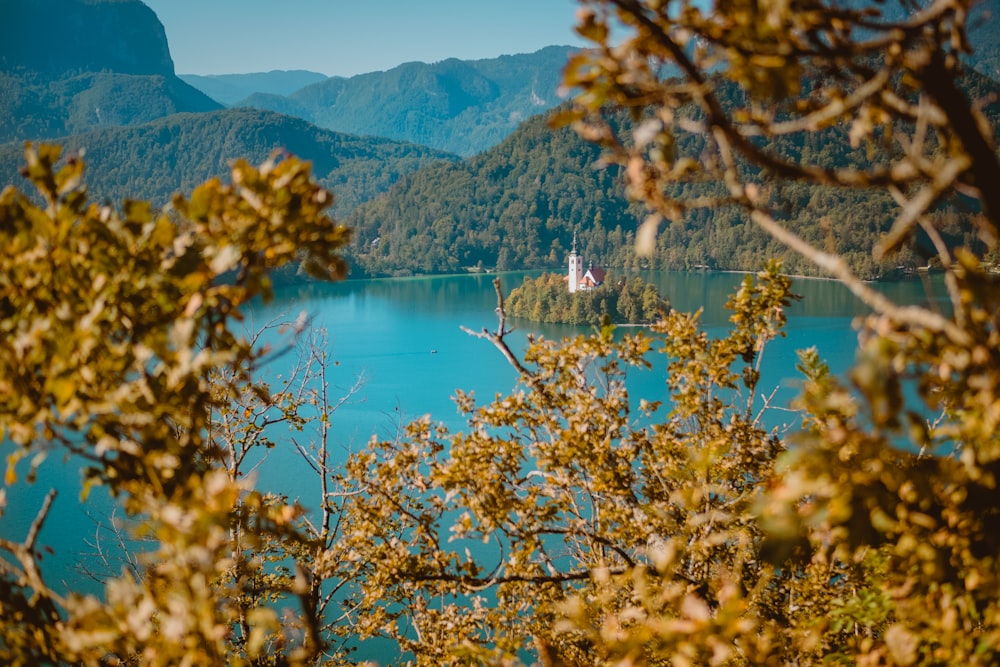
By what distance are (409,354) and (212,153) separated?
137m

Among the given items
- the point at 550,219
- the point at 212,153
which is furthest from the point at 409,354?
the point at 212,153

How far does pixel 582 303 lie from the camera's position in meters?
52.4

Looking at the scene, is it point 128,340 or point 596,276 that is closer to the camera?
point 128,340

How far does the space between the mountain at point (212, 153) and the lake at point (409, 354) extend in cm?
7366

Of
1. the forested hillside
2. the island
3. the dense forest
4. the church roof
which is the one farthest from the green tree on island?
the forested hillside

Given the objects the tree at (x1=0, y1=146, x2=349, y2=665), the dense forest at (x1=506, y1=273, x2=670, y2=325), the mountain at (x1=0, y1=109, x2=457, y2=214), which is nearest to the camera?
the tree at (x1=0, y1=146, x2=349, y2=665)

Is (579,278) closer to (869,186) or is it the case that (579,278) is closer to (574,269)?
(574,269)

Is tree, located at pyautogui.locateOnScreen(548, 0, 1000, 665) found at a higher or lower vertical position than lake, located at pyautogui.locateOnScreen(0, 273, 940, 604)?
higher

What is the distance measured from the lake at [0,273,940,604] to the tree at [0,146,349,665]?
148cm

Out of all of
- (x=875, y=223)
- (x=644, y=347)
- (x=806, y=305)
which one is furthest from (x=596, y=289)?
(x=644, y=347)

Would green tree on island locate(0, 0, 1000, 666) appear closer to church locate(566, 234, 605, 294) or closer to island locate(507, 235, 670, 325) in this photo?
island locate(507, 235, 670, 325)

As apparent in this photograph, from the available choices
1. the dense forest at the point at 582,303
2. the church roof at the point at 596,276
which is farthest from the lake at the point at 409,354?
the church roof at the point at 596,276

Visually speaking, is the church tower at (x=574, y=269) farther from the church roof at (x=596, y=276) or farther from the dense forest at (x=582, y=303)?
the dense forest at (x=582, y=303)

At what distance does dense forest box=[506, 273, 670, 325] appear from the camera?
1988 inches
